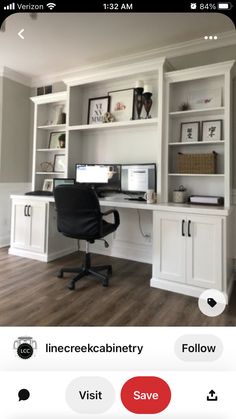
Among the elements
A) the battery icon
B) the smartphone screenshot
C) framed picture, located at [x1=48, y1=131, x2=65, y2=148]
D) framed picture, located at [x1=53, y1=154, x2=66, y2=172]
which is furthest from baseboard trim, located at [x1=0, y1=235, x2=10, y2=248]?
the battery icon

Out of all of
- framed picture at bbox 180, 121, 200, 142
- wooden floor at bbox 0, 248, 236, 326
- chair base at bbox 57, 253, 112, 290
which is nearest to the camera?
wooden floor at bbox 0, 248, 236, 326

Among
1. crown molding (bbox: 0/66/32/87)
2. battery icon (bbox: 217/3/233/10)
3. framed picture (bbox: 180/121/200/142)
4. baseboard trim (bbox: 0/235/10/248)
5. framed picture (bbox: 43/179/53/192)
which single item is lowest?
baseboard trim (bbox: 0/235/10/248)

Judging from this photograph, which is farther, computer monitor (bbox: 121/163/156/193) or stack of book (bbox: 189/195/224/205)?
computer monitor (bbox: 121/163/156/193)

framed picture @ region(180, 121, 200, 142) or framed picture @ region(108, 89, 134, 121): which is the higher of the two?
framed picture @ region(108, 89, 134, 121)

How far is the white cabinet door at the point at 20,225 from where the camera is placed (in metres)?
2.75

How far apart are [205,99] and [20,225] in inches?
90.5

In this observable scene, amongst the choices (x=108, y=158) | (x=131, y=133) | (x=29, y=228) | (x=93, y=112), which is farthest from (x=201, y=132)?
(x=29, y=228)

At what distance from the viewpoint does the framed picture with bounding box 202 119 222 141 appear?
2.20 m

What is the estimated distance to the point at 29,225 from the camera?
273 cm

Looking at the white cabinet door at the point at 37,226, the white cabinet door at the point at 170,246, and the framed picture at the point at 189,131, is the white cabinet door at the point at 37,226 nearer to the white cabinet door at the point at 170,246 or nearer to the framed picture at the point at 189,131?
the white cabinet door at the point at 170,246

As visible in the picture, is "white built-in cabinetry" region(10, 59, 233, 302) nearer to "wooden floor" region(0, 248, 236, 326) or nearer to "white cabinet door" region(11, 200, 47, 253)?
"white cabinet door" region(11, 200, 47, 253)

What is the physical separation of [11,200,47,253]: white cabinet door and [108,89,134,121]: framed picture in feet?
4.16

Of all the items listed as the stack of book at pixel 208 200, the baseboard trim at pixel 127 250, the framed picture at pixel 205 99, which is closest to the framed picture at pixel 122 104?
the framed picture at pixel 205 99

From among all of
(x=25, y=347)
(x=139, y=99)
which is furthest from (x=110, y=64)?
(x=25, y=347)
